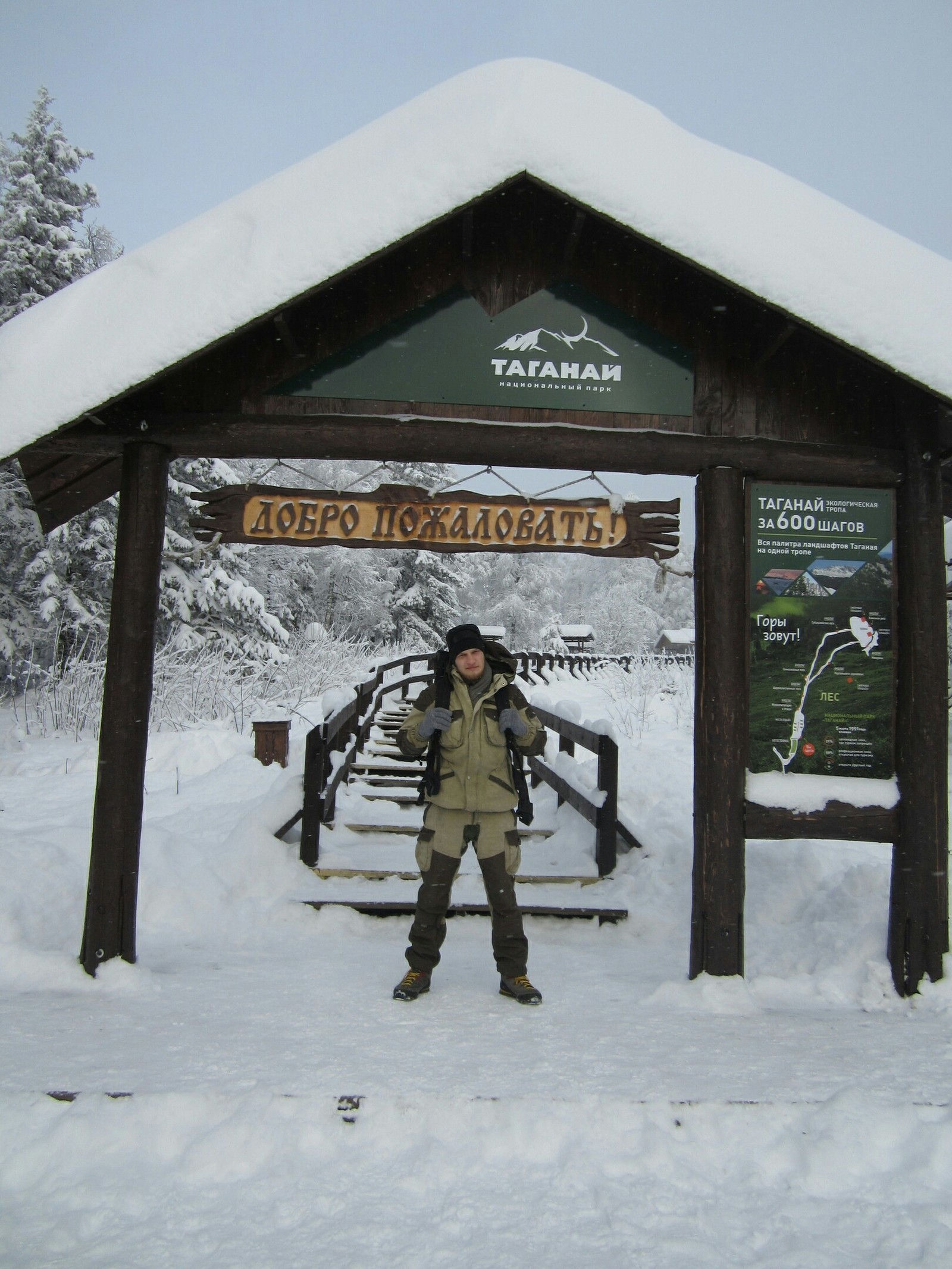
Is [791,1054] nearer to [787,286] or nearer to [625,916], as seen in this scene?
[625,916]

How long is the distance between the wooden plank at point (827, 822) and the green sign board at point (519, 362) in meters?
2.33

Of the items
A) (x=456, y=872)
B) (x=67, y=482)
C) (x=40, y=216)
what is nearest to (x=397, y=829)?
(x=456, y=872)

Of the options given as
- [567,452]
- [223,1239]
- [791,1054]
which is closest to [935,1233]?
[791,1054]

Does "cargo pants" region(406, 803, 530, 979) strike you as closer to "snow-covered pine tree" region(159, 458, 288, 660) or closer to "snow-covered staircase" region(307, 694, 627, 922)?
"snow-covered staircase" region(307, 694, 627, 922)

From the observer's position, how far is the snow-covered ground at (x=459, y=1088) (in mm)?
2469

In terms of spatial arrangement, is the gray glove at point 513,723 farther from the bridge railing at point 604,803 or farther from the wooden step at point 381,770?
the wooden step at point 381,770

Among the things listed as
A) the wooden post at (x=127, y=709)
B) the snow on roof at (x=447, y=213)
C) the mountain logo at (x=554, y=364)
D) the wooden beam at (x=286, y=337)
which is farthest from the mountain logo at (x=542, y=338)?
the wooden post at (x=127, y=709)

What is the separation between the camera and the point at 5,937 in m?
4.44

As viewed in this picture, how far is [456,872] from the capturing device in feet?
14.3

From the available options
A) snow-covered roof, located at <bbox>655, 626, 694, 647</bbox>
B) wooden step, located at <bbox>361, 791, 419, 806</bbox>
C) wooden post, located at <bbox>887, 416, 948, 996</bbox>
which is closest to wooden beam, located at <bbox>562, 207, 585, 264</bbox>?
wooden post, located at <bbox>887, 416, 948, 996</bbox>

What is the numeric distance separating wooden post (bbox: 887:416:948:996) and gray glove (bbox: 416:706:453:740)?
2.56 metres

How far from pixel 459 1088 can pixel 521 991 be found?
110 cm

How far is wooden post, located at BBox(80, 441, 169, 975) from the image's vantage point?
4.37 meters

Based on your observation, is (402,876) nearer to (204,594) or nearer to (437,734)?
(437,734)
